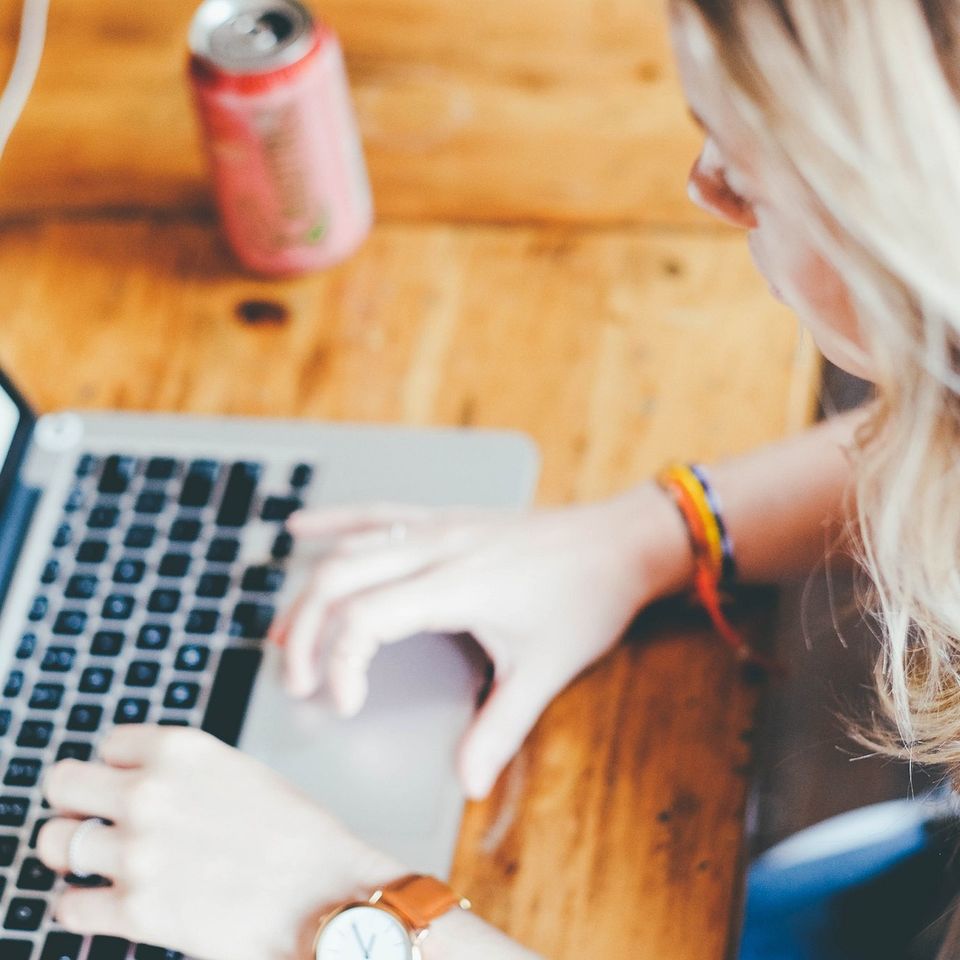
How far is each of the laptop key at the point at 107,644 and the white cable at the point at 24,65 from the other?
1.54 ft

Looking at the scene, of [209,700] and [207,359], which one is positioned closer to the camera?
[209,700]

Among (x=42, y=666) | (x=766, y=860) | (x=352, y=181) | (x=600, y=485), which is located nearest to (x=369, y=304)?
(x=352, y=181)

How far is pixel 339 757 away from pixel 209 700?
81 millimetres

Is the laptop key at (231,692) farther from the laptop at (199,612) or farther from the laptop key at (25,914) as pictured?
the laptop key at (25,914)

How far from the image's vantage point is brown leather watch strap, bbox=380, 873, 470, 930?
580mm

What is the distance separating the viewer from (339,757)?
25.9 inches

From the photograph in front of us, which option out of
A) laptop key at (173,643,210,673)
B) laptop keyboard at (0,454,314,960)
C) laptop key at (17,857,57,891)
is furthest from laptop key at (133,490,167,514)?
laptop key at (17,857,57,891)

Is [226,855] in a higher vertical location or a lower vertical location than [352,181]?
lower

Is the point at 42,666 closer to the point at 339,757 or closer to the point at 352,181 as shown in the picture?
the point at 339,757

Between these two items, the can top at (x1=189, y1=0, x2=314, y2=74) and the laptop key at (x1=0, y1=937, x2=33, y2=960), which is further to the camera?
the can top at (x1=189, y1=0, x2=314, y2=74)

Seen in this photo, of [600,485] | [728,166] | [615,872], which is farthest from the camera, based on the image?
[600,485]

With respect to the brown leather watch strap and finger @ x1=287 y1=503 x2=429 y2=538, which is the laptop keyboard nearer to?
finger @ x1=287 y1=503 x2=429 y2=538

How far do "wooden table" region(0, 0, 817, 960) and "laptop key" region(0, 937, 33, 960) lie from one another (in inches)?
8.3

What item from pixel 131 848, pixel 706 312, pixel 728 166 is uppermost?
pixel 728 166
